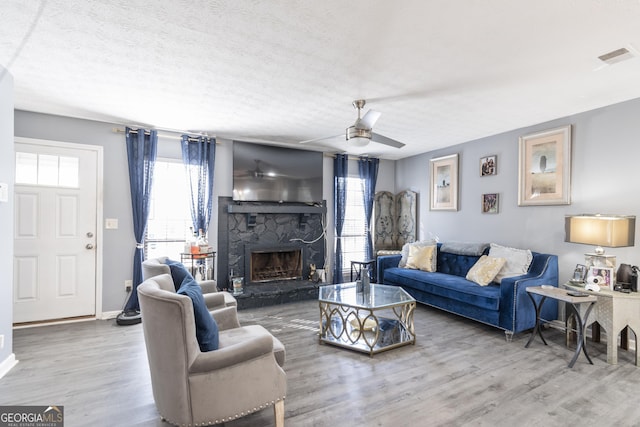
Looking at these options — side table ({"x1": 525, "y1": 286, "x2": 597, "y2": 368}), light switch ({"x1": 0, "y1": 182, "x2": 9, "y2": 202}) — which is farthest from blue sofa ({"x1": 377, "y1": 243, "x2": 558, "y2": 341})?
light switch ({"x1": 0, "y1": 182, "x2": 9, "y2": 202})

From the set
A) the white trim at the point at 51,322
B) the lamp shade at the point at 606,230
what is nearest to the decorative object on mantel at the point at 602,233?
the lamp shade at the point at 606,230

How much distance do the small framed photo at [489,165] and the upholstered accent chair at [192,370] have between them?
4149mm

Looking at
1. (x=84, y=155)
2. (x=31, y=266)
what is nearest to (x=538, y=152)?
(x=84, y=155)

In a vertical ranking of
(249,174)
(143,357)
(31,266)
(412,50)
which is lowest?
(143,357)

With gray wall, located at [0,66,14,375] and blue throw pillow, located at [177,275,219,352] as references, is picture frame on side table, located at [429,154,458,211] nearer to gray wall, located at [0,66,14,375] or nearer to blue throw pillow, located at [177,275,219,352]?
blue throw pillow, located at [177,275,219,352]

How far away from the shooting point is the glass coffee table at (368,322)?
299 cm

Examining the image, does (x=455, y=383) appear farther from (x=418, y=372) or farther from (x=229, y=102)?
(x=229, y=102)

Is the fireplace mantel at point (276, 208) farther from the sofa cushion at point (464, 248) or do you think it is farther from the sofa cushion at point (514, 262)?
the sofa cushion at point (514, 262)

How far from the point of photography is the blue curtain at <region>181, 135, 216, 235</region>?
442cm

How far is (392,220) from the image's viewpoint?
627 cm

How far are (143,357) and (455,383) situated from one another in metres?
2.82

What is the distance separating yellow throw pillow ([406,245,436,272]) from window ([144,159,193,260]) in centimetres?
342

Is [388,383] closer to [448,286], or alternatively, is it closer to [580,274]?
[448,286]

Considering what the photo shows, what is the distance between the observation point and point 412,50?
2.19 meters
